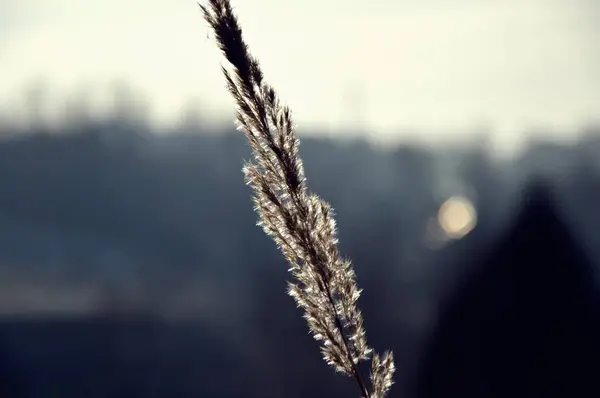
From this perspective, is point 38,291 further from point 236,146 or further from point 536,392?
point 536,392

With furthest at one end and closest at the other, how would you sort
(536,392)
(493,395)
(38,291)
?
1. (38,291)
2. (493,395)
3. (536,392)

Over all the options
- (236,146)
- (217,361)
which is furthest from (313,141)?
(217,361)

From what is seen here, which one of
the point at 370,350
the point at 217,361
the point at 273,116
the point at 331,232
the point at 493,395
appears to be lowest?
the point at 217,361

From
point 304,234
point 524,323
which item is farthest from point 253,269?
point 304,234

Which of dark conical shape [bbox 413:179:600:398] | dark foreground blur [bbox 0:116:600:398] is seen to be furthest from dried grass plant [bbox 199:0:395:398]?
dark conical shape [bbox 413:179:600:398]

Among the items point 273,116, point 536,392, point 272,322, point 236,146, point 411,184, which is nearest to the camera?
point 273,116

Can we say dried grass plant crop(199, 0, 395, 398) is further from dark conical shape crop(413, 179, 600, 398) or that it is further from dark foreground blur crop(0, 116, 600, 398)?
dark conical shape crop(413, 179, 600, 398)
